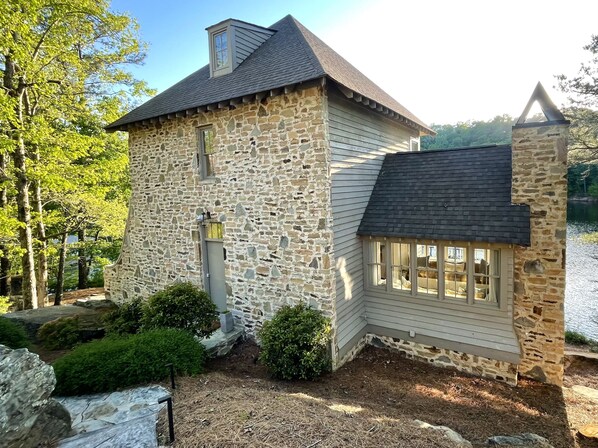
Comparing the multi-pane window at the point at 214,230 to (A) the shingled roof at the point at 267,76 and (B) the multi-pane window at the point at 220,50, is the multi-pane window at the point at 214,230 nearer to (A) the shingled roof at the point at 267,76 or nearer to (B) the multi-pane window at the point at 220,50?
(A) the shingled roof at the point at 267,76

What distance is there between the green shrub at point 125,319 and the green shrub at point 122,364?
2828 millimetres

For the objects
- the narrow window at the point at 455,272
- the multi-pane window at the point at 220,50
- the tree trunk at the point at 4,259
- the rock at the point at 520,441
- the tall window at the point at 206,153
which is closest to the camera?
the rock at the point at 520,441

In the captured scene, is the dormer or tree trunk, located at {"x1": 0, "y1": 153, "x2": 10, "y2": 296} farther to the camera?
tree trunk, located at {"x1": 0, "y1": 153, "x2": 10, "y2": 296}

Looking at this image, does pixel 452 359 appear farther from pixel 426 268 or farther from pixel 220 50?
pixel 220 50

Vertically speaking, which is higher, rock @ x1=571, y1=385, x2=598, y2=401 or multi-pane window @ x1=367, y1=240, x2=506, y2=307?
multi-pane window @ x1=367, y1=240, x2=506, y2=307

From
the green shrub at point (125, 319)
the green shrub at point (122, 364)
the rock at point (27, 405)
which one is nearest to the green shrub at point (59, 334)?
the green shrub at point (125, 319)

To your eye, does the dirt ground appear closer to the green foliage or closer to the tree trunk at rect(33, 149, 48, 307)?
the tree trunk at rect(33, 149, 48, 307)

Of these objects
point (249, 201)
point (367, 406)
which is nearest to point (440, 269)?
point (367, 406)

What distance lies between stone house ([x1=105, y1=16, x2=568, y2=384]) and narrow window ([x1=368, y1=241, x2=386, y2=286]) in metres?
0.03

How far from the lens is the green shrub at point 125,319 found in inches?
356

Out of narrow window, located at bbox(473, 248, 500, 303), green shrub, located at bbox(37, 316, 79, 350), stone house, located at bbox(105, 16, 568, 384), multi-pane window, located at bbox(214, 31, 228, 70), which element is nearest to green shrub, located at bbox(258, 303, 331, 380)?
stone house, located at bbox(105, 16, 568, 384)

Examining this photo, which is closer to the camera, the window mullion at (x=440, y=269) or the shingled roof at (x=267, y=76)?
the shingled roof at (x=267, y=76)

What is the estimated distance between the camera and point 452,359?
7.84 metres

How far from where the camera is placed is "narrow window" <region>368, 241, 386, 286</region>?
28.5 feet
